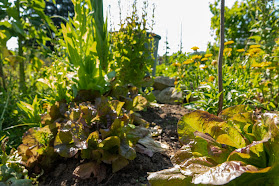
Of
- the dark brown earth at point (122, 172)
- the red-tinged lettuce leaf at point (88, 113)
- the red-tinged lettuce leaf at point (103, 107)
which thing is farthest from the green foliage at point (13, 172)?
the red-tinged lettuce leaf at point (103, 107)

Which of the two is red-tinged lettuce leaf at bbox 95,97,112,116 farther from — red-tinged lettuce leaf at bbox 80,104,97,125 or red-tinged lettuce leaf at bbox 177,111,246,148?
red-tinged lettuce leaf at bbox 177,111,246,148

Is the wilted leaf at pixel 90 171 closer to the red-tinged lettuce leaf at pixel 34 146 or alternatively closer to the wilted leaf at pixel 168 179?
the red-tinged lettuce leaf at pixel 34 146

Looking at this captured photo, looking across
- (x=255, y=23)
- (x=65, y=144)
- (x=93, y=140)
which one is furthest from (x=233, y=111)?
(x=255, y=23)

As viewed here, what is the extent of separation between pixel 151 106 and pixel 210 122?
7.74 ft

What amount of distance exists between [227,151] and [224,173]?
0.23 meters

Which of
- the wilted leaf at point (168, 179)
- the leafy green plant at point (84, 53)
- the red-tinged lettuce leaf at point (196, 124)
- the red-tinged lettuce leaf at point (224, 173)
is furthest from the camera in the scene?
the leafy green plant at point (84, 53)

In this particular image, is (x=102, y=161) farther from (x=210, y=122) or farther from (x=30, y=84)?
(x=30, y=84)

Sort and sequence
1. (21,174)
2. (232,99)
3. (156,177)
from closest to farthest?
1. (156,177)
2. (21,174)
3. (232,99)

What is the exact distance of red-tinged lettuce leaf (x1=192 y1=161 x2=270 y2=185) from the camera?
2.28ft

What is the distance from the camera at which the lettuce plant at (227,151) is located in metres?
0.76

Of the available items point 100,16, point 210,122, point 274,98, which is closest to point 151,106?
point 100,16

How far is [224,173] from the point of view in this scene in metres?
0.73

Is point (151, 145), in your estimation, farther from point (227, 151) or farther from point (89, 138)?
point (227, 151)

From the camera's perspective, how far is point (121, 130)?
62.2 inches
